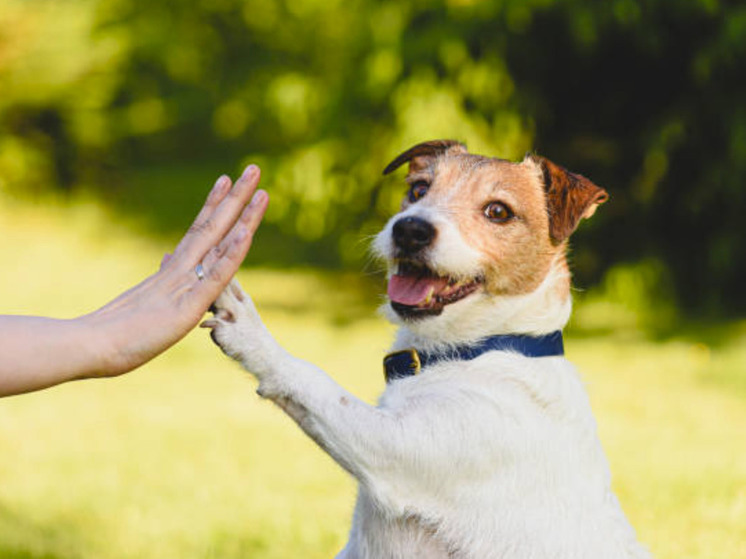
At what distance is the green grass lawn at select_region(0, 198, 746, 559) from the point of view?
14.5ft

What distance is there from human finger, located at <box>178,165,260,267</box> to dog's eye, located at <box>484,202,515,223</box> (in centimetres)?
86

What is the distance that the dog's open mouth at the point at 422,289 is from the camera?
2.90 metres

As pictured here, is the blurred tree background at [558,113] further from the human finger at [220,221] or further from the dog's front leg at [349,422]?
the dog's front leg at [349,422]

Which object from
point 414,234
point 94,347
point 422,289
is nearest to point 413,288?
point 422,289

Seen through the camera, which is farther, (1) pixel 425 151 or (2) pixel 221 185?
(1) pixel 425 151

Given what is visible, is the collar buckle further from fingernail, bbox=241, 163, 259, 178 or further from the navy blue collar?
fingernail, bbox=241, 163, 259, 178

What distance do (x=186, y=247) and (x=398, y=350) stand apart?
807 mm

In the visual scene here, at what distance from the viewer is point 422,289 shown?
297 cm

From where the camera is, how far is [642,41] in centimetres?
914

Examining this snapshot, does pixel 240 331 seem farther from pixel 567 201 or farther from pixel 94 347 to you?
pixel 567 201

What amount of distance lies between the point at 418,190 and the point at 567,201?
1.82 feet

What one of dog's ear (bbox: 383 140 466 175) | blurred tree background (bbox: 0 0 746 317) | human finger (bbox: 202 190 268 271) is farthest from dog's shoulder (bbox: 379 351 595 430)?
blurred tree background (bbox: 0 0 746 317)

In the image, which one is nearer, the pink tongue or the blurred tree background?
the pink tongue

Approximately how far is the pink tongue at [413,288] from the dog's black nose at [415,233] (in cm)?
12
